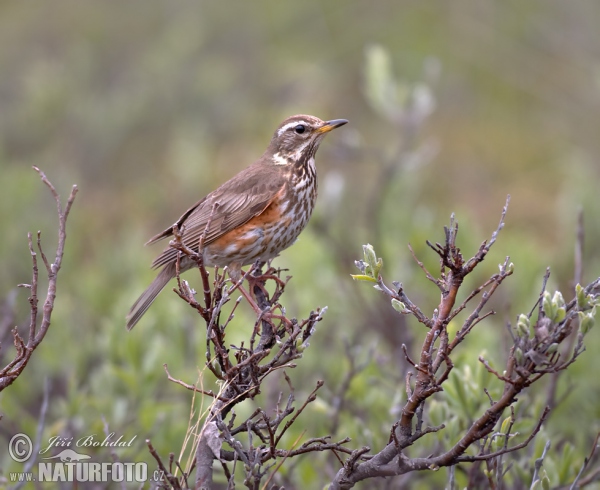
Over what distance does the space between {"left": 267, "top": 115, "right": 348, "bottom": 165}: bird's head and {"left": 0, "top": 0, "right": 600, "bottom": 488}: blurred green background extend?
1.28 meters

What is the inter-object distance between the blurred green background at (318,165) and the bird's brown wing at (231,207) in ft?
3.16

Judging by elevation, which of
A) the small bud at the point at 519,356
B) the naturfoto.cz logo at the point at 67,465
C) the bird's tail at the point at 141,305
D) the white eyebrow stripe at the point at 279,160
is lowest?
the small bud at the point at 519,356

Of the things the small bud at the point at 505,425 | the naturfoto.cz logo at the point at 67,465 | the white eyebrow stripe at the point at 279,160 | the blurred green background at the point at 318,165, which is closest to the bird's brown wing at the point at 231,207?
the white eyebrow stripe at the point at 279,160

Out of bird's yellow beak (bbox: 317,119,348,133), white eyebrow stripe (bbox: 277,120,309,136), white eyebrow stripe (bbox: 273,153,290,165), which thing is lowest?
white eyebrow stripe (bbox: 273,153,290,165)

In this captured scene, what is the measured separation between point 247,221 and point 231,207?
0.17 m

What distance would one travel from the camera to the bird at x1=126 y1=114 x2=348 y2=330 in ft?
17.1

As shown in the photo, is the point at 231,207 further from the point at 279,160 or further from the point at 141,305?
the point at 141,305

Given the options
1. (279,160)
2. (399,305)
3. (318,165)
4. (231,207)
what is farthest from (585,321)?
(318,165)

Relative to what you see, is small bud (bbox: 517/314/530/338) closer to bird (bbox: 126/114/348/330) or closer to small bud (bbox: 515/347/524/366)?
small bud (bbox: 515/347/524/366)

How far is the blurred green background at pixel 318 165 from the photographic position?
6.04 meters

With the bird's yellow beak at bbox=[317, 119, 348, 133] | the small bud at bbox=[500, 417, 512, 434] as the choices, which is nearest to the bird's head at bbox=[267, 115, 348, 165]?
the bird's yellow beak at bbox=[317, 119, 348, 133]

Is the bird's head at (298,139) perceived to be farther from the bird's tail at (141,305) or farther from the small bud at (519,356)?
the small bud at (519,356)

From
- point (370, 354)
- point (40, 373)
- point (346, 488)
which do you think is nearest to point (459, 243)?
point (370, 354)

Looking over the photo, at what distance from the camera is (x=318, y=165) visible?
12336 mm
